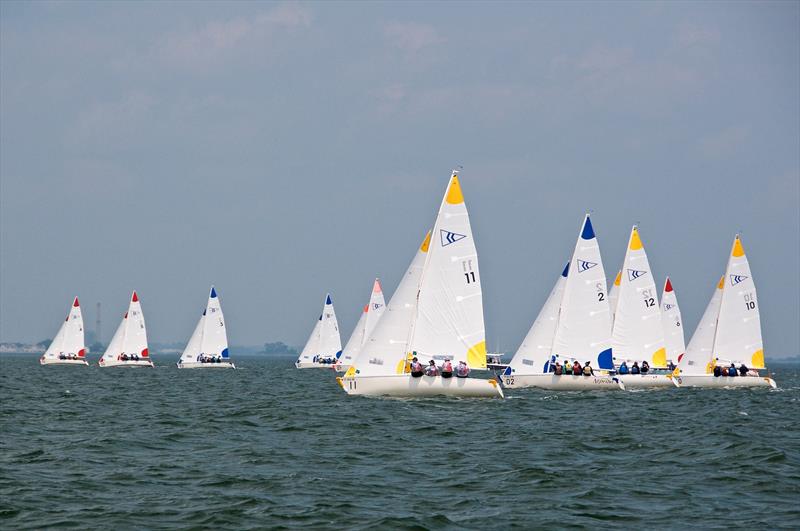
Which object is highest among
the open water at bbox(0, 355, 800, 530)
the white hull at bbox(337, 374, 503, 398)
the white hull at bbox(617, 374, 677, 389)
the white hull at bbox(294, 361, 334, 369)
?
the white hull at bbox(294, 361, 334, 369)

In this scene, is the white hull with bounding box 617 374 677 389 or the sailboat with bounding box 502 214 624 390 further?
the white hull with bounding box 617 374 677 389

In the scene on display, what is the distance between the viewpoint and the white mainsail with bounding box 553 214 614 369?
4700cm

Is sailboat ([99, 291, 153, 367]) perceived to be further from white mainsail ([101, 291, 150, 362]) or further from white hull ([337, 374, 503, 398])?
white hull ([337, 374, 503, 398])

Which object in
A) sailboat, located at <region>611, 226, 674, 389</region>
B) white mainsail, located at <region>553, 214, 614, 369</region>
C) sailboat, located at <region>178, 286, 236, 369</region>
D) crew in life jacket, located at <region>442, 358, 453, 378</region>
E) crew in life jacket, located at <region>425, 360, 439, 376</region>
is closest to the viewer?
crew in life jacket, located at <region>442, 358, 453, 378</region>

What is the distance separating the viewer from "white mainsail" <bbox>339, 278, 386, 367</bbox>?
77.5 meters

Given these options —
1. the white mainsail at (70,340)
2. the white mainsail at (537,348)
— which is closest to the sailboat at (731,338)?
the white mainsail at (537,348)

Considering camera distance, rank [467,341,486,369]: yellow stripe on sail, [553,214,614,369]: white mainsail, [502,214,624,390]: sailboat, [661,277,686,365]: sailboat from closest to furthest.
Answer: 1. [467,341,486,369]: yellow stripe on sail
2. [502,214,624,390]: sailboat
3. [553,214,614,369]: white mainsail
4. [661,277,686,365]: sailboat

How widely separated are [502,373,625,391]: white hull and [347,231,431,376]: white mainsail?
11218 millimetres

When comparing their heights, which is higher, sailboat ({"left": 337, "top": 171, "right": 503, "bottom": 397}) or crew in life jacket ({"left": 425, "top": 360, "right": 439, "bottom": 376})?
sailboat ({"left": 337, "top": 171, "right": 503, "bottom": 397})

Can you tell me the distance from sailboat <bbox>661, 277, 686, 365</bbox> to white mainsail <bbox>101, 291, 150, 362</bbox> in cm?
4522

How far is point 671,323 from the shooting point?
6619 centimetres

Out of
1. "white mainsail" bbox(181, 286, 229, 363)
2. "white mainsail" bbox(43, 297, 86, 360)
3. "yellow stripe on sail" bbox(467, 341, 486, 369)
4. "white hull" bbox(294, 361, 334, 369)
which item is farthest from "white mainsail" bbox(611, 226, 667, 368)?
"white mainsail" bbox(43, 297, 86, 360)

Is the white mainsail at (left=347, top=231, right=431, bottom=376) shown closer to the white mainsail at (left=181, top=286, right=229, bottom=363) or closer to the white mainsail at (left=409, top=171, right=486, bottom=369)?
the white mainsail at (left=409, top=171, right=486, bottom=369)

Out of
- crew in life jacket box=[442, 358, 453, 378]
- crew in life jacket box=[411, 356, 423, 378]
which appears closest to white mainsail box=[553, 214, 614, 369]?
crew in life jacket box=[442, 358, 453, 378]
